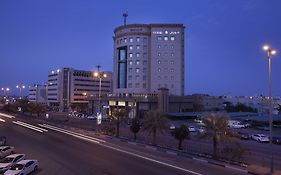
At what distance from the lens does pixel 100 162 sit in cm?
3809

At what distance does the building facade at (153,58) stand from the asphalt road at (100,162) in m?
87.1

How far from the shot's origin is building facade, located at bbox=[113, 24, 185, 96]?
138m

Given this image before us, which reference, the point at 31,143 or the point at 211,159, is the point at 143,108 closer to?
the point at 31,143

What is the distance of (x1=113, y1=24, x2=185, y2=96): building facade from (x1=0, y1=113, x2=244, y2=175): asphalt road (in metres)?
87.1

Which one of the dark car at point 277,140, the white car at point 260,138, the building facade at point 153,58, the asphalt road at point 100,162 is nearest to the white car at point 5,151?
the asphalt road at point 100,162

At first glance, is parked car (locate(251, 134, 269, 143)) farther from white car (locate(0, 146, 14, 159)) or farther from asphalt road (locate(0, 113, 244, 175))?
white car (locate(0, 146, 14, 159))

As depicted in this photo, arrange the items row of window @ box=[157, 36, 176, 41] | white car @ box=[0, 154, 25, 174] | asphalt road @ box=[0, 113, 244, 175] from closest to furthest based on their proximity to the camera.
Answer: white car @ box=[0, 154, 25, 174] < asphalt road @ box=[0, 113, 244, 175] < row of window @ box=[157, 36, 176, 41]

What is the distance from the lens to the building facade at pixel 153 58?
137750 millimetres

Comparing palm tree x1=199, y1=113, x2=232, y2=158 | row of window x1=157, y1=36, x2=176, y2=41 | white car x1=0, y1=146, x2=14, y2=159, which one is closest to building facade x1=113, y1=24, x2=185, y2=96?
row of window x1=157, y1=36, x2=176, y2=41

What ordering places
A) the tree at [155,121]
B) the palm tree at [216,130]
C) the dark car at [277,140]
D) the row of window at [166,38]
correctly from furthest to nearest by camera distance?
the row of window at [166,38] → the dark car at [277,140] → the tree at [155,121] → the palm tree at [216,130]

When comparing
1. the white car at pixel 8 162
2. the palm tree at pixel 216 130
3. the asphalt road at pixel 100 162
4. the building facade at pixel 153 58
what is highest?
the building facade at pixel 153 58

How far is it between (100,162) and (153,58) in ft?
335

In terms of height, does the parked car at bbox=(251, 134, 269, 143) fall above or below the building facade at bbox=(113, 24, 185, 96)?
below

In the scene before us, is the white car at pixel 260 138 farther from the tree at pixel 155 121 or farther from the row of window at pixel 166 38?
the row of window at pixel 166 38
